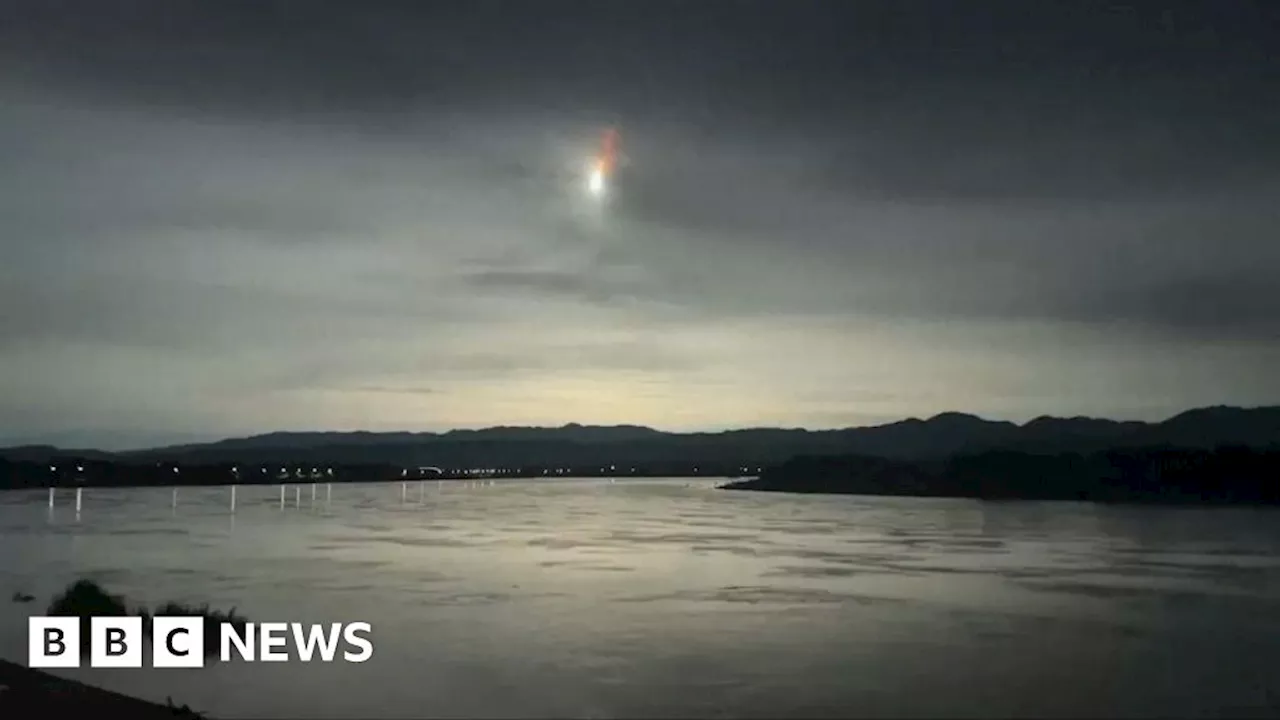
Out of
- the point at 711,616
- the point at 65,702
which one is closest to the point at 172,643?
the point at 65,702

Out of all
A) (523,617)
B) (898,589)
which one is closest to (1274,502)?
(898,589)

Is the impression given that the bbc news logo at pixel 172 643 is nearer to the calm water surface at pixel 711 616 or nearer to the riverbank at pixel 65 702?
the calm water surface at pixel 711 616

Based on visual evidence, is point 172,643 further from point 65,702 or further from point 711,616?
point 711,616

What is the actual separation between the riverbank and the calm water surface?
1.60 m

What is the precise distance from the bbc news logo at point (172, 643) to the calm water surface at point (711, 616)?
53 cm

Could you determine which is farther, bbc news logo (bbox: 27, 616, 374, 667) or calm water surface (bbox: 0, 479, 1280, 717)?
bbc news logo (bbox: 27, 616, 374, 667)

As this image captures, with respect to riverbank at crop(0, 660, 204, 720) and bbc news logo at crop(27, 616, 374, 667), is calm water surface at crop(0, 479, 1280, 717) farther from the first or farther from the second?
riverbank at crop(0, 660, 204, 720)

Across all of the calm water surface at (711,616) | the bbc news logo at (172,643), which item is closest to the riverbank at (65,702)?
the calm water surface at (711,616)

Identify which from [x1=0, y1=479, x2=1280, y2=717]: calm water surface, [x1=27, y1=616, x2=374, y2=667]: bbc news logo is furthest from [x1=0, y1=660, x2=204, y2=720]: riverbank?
[x1=27, y1=616, x2=374, y2=667]: bbc news logo

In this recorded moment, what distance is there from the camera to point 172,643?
69.6 ft

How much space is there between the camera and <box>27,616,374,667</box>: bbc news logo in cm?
2003

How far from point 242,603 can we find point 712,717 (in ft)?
49.8

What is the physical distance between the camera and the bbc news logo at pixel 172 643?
789 inches

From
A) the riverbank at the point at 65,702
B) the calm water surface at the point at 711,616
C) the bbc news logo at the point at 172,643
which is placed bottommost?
the calm water surface at the point at 711,616
